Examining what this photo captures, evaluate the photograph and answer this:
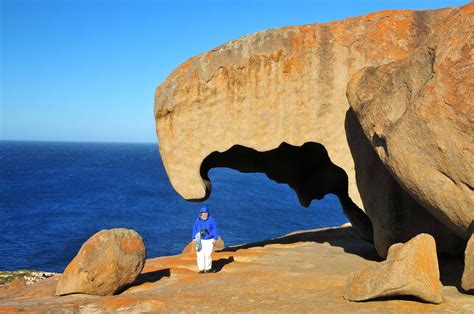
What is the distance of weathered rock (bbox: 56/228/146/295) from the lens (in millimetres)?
10430

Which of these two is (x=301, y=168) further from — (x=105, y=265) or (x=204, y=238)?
(x=105, y=265)

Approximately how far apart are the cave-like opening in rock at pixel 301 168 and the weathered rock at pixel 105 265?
20.0 feet

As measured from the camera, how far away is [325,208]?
61.8m

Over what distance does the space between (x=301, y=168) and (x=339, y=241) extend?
3.10m

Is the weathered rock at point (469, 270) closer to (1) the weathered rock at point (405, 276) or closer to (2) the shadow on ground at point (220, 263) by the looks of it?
(1) the weathered rock at point (405, 276)

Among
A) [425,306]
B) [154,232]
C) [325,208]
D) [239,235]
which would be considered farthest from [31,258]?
[325,208]

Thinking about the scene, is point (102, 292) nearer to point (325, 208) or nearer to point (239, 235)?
point (239, 235)

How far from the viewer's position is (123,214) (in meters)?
50.4

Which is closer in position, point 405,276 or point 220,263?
point 405,276

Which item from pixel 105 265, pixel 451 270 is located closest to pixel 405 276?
pixel 451 270

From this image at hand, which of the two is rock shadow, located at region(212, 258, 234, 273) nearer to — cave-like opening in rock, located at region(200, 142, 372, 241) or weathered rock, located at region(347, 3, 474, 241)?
cave-like opening in rock, located at region(200, 142, 372, 241)

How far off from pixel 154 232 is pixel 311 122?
31178 mm

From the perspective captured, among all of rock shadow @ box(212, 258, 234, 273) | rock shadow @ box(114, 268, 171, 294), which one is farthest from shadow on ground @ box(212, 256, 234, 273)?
rock shadow @ box(114, 268, 171, 294)

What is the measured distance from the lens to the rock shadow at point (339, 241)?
1304cm
